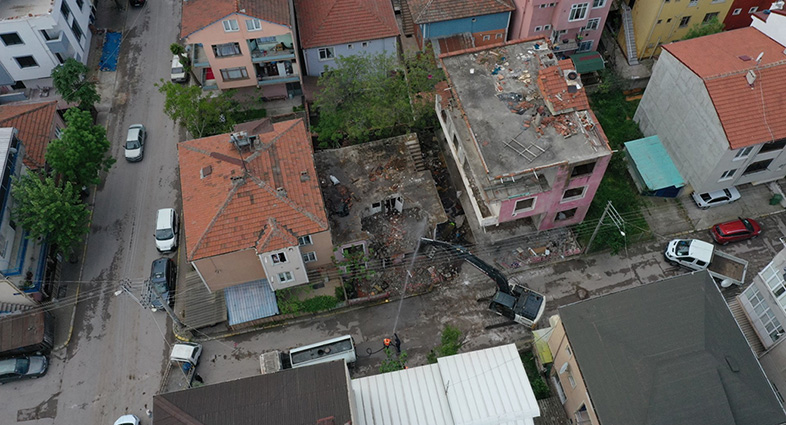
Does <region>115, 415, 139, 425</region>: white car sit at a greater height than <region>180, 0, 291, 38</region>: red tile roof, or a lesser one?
lesser

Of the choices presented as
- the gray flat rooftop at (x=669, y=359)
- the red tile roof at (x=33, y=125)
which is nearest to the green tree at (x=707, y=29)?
the gray flat rooftop at (x=669, y=359)

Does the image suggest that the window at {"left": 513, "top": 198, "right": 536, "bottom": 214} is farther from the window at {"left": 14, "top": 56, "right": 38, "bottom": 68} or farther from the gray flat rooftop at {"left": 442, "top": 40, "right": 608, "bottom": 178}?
the window at {"left": 14, "top": 56, "right": 38, "bottom": 68}

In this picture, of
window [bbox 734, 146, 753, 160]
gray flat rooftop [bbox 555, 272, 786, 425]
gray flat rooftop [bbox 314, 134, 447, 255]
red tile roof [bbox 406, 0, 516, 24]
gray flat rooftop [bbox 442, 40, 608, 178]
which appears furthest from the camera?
red tile roof [bbox 406, 0, 516, 24]

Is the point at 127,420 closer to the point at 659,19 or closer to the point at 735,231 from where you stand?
the point at 735,231

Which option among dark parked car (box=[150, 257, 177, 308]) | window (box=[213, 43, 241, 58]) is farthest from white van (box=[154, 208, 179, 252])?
window (box=[213, 43, 241, 58])

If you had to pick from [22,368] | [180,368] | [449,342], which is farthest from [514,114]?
[22,368]

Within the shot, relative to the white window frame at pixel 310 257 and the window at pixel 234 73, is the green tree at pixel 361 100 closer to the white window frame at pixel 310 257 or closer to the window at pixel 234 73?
the window at pixel 234 73
